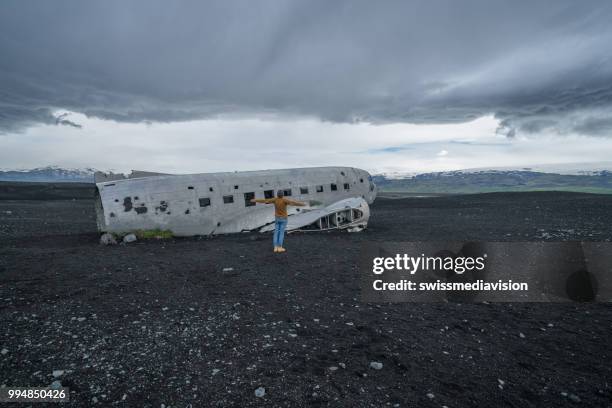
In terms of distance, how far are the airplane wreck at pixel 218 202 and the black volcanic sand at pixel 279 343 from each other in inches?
228

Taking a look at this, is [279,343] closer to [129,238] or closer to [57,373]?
[57,373]

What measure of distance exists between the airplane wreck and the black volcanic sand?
5.79 meters

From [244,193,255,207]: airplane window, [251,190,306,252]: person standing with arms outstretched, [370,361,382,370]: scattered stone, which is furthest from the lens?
[244,193,255,207]: airplane window

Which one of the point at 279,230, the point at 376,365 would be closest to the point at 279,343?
the point at 376,365

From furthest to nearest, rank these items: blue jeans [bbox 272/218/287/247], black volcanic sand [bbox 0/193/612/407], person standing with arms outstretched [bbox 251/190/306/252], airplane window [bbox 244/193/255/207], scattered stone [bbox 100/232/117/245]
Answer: airplane window [bbox 244/193/255/207], scattered stone [bbox 100/232/117/245], blue jeans [bbox 272/218/287/247], person standing with arms outstretched [bbox 251/190/306/252], black volcanic sand [bbox 0/193/612/407]

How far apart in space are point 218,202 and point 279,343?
1318 cm

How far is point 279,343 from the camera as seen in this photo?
606cm

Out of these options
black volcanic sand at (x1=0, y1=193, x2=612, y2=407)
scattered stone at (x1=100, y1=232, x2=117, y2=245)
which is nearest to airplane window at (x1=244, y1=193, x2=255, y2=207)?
scattered stone at (x1=100, y1=232, x2=117, y2=245)

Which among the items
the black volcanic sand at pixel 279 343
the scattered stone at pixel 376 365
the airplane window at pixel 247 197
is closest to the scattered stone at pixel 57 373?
the black volcanic sand at pixel 279 343

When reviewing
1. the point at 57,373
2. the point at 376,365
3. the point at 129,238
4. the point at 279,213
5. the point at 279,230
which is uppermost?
the point at 279,213

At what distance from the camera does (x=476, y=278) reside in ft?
34.8

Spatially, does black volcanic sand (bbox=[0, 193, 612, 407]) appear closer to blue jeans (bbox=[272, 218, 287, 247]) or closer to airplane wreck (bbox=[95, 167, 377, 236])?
blue jeans (bbox=[272, 218, 287, 247])

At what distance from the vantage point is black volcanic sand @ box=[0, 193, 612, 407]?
464 centimetres

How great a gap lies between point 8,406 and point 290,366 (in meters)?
4.13
